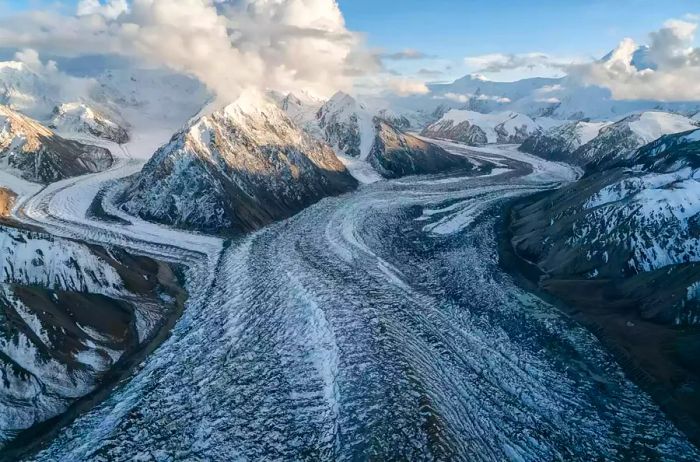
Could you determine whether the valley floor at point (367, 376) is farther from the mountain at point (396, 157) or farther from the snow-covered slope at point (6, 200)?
the mountain at point (396, 157)

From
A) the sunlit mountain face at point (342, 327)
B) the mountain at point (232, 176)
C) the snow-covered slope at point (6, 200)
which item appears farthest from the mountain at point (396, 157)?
the snow-covered slope at point (6, 200)

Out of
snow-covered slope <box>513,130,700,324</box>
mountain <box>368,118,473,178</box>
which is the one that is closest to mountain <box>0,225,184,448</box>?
snow-covered slope <box>513,130,700,324</box>

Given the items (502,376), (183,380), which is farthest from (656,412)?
(183,380)

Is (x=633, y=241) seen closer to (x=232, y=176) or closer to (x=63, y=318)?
(x=63, y=318)

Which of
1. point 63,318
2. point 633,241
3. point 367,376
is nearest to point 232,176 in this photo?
point 63,318

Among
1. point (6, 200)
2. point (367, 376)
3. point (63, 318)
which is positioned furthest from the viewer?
point (6, 200)

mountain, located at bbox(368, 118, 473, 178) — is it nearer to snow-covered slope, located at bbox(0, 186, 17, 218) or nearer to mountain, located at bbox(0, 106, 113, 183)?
mountain, located at bbox(0, 106, 113, 183)
